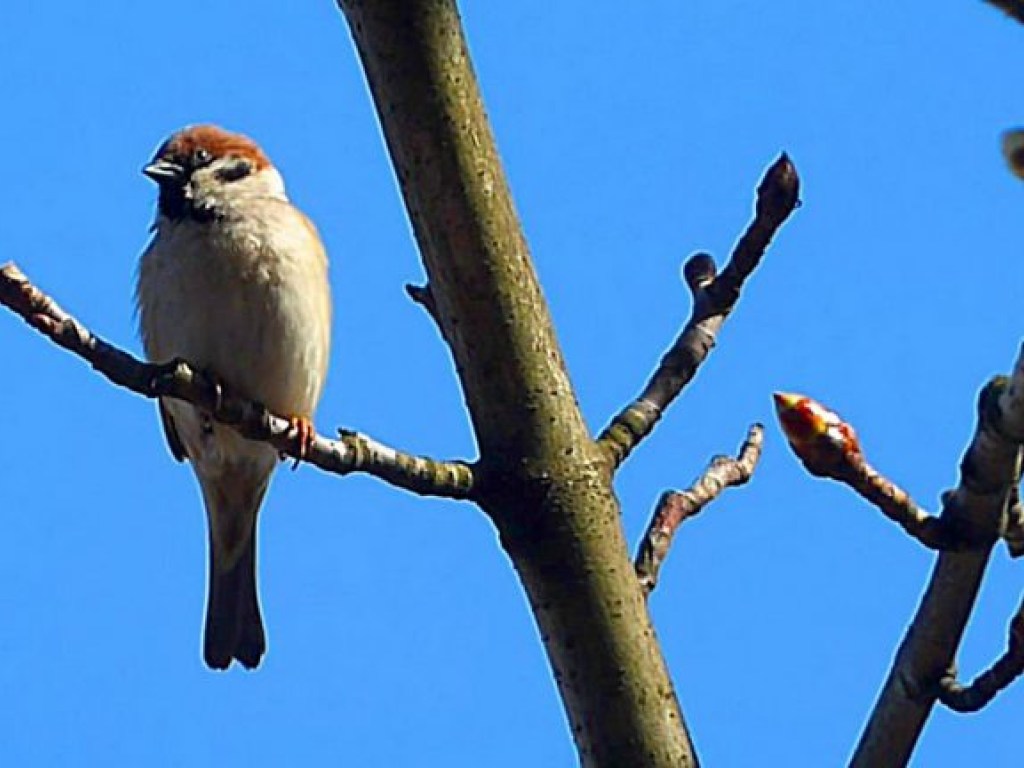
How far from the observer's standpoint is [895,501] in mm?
1949

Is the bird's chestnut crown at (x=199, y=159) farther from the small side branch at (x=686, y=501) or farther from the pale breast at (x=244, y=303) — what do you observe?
the small side branch at (x=686, y=501)

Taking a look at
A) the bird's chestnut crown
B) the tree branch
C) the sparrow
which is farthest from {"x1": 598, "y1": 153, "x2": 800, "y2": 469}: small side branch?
the bird's chestnut crown

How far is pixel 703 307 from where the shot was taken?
2.67 meters

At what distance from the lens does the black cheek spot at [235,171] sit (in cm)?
471

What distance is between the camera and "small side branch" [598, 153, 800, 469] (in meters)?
2.45

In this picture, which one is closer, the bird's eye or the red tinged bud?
the red tinged bud

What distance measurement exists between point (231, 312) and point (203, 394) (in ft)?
6.08

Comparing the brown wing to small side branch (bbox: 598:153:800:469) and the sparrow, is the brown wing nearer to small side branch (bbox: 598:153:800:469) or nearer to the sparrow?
the sparrow

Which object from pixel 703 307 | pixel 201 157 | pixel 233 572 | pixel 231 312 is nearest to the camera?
pixel 703 307

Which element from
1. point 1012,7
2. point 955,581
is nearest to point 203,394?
point 955,581

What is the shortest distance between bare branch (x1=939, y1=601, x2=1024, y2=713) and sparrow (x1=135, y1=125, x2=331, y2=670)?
6.35 feet

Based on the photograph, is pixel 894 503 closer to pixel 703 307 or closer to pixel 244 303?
pixel 703 307

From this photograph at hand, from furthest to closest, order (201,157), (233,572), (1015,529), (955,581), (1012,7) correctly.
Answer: (233,572)
(201,157)
(1015,529)
(955,581)
(1012,7)

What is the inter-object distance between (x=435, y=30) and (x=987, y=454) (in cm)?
89
